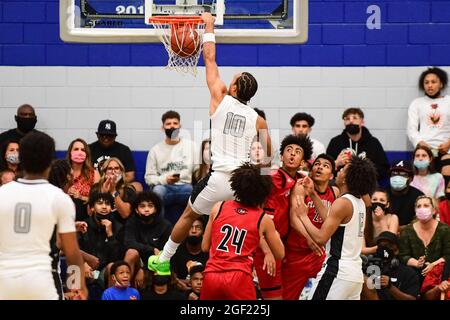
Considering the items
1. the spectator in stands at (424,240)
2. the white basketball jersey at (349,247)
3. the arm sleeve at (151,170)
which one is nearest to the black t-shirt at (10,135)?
the arm sleeve at (151,170)

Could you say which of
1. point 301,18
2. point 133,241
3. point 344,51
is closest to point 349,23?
point 344,51

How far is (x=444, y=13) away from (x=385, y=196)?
308 centimetres

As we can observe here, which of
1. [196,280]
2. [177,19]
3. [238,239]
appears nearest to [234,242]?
[238,239]

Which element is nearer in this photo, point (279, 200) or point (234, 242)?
point (234, 242)

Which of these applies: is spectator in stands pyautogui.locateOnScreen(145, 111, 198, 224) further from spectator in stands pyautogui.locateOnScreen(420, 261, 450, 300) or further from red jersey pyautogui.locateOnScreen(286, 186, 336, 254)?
spectator in stands pyautogui.locateOnScreen(420, 261, 450, 300)

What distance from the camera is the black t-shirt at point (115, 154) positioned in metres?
13.4

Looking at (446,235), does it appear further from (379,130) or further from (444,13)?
(444,13)

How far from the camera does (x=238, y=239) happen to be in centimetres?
887

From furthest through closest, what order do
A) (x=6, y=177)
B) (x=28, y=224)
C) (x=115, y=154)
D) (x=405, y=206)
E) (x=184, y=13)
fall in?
1. (x=115, y=154)
2. (x=405, y=206)
3. (x=6, y=177)
4. (x=184, y=13)
5. (x=28, y=224)

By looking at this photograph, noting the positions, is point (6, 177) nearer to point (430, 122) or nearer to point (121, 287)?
point (121, 287)

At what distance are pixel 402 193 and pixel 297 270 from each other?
2825mm

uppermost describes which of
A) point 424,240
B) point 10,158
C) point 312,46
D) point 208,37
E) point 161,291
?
point 312,46

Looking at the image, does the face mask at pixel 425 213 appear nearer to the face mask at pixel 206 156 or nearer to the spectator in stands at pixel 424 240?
the spectator in stands at pixel 424 240

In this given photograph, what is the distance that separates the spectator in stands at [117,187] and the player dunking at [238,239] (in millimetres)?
3419
